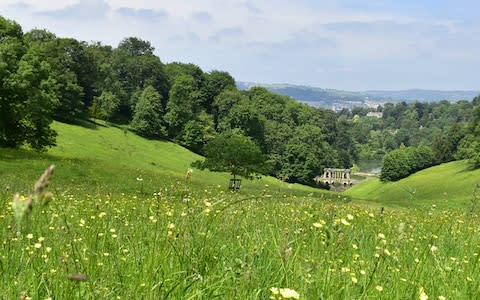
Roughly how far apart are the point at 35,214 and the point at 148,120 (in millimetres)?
92019

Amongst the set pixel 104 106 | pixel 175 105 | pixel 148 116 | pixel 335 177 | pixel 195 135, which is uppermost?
pixel 175 105

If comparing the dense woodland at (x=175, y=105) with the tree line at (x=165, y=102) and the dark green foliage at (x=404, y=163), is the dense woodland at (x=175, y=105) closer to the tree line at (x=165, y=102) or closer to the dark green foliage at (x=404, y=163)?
the tree line at (x=165, y=102)

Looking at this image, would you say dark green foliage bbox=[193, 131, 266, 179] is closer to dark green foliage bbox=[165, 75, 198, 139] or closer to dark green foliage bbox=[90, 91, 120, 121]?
dark green foliage bbox=[90, 91, 120, 121]

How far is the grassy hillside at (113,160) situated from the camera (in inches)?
1207

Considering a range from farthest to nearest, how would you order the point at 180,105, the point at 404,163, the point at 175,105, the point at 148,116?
1. the point at 404,163
2. the point at 180,105
3. the point at 175,105
4. the point at 148,116

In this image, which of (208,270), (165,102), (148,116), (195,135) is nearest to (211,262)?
(208,270)

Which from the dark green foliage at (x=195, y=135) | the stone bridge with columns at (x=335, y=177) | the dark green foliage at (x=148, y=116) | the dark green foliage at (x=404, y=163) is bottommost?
the stone bridge with columns at (x=335, y=177)

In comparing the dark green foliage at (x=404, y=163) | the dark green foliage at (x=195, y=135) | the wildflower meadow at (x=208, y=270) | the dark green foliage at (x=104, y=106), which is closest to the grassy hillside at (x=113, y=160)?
the dark green foliage at (x=104, y=106)

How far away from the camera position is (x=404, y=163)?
12825 cm

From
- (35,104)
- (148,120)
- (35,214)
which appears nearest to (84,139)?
(148,120)

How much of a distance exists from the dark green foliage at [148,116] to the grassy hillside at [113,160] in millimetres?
3929

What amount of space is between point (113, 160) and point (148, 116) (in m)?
24.7

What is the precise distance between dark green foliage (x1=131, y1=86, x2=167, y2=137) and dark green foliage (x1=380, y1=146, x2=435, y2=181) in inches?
2464

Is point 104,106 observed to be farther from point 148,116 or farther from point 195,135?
point 195,135
